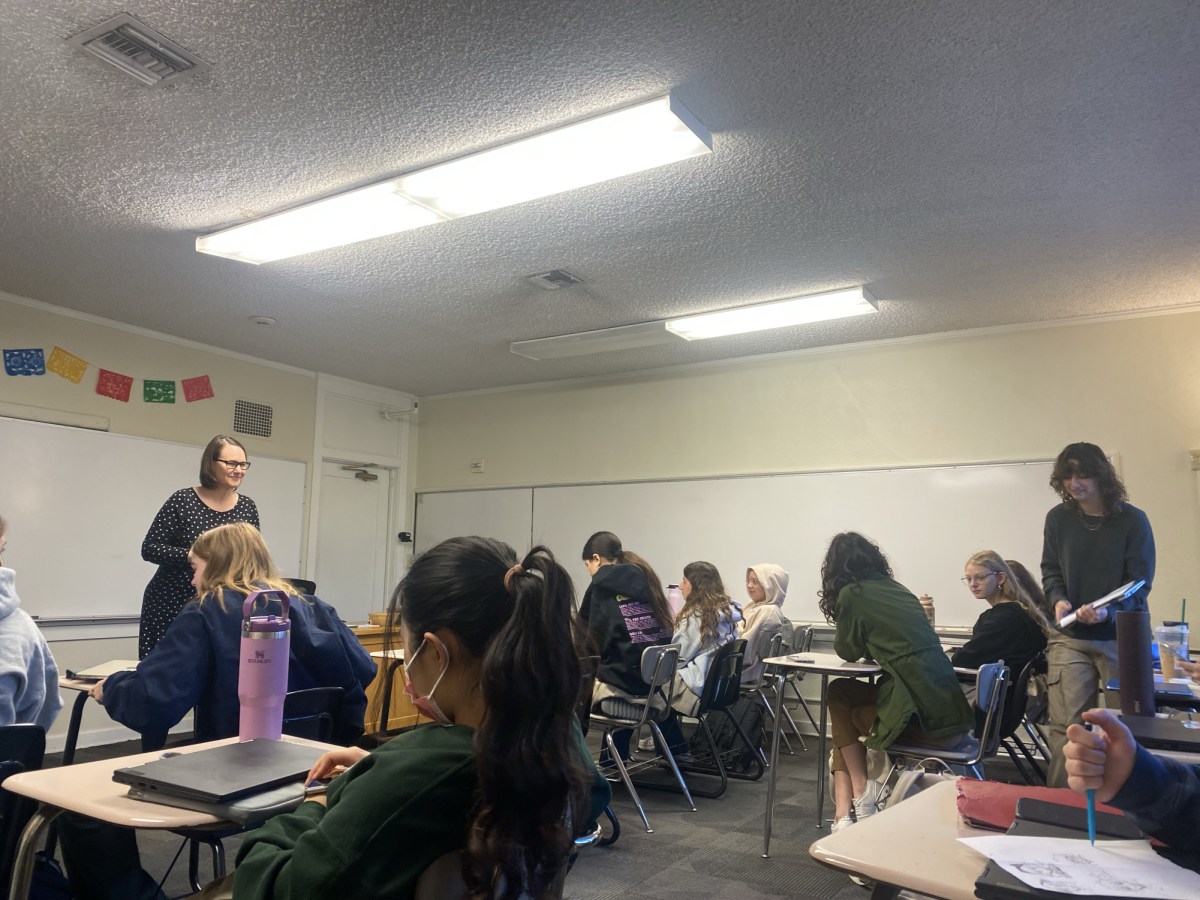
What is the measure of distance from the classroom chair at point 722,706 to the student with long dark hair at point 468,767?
9.48 feet

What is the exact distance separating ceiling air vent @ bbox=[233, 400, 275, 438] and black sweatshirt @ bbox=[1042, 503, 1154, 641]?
520 cm

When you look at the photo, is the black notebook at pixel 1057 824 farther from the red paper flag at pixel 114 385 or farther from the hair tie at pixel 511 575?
the red paper flag at pixel 114 385

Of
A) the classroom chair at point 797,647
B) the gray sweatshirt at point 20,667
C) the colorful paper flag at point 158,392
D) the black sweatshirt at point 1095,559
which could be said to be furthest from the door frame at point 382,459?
the black sweatshirt at point 1095,559

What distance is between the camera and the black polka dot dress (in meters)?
2.99

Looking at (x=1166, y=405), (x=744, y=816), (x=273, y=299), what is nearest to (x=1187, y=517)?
(x=1166, y=405)

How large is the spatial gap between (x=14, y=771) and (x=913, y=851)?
60.9 inches

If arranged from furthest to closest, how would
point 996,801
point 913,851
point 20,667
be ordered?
point 20,667 → point 996,801 → point 913,851

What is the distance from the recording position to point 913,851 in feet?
3.21

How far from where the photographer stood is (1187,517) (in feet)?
14.9

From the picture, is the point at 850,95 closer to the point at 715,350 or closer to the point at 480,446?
the point at 715,350

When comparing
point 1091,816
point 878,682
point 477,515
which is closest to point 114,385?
point 477,515

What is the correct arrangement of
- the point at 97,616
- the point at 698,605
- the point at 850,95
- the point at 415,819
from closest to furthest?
the point at 415,819, the point at 850,95, the point at 698,605, the point at 97,616

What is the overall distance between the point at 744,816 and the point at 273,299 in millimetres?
3761

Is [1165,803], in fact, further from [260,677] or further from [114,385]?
[114,385]
